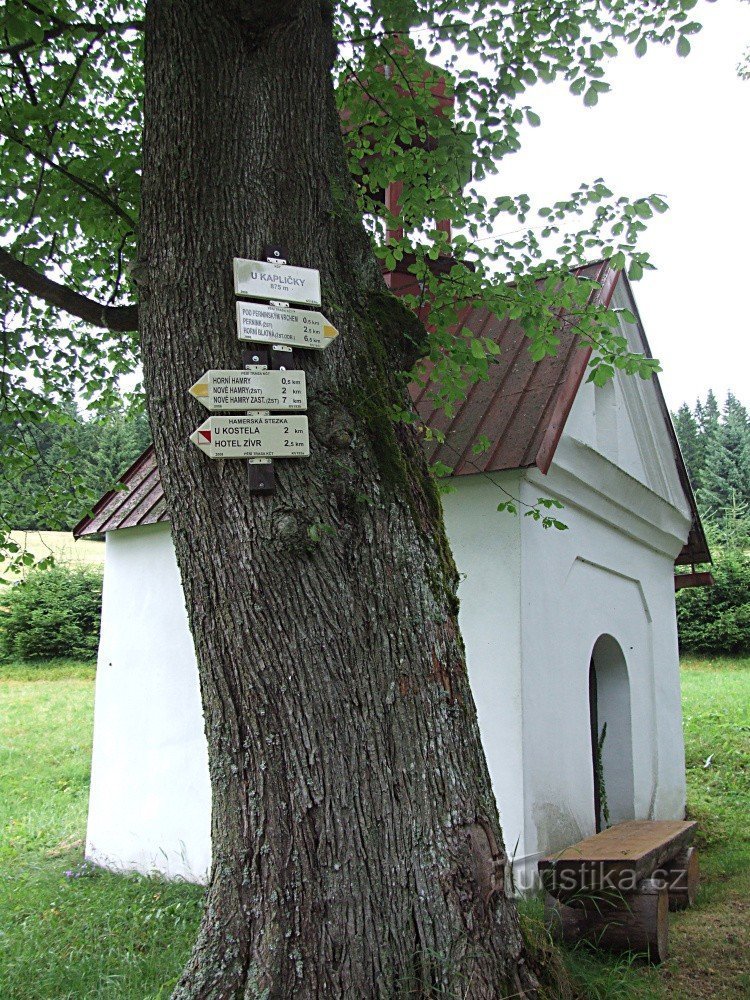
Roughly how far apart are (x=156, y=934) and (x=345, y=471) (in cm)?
362

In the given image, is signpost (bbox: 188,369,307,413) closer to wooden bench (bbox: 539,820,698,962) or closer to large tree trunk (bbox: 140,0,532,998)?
large tree trunk (bbox: 140,0,532,998)

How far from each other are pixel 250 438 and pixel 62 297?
5.48ft

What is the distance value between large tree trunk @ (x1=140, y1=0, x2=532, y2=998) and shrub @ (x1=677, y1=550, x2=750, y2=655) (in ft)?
62.8

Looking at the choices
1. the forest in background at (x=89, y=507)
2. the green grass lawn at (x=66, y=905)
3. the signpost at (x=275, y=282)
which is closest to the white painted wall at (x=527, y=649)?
the green grass lawn at (x=66, y=905)

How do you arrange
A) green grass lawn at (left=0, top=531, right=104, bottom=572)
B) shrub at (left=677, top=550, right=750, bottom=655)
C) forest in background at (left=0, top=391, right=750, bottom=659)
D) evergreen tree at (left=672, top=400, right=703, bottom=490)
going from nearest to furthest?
forest in background at (left=0, top=391, right=750, bottom=659), shrub at (left=677, top=550, right=750, bottom=655), green grass lawn at (left=0, top=531, right=104, bottom=572), evergreen tree at (left=672, top=400, right=703, bottom=490)

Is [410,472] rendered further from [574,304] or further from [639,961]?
[639,961]

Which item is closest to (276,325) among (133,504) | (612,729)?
(133,504)

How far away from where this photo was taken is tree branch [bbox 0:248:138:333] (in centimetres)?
397

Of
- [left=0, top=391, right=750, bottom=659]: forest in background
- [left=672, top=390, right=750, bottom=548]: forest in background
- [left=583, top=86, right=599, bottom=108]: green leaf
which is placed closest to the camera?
[left=583, top=86, right=599, bottom=108]: green leaf

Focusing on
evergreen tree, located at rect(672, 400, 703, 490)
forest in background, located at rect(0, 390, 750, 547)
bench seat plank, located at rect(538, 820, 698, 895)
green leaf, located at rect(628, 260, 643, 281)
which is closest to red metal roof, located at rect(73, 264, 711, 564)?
forest in background, located at rect(0, 390, 750, 547)

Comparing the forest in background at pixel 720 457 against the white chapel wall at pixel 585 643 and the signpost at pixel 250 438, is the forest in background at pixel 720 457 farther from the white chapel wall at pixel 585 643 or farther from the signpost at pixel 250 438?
the signpost at pixel 250 438

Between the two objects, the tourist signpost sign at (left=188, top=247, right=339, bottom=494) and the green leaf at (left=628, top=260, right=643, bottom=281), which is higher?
the green leaf at (left=628, top=260, right=643, bottom=281)

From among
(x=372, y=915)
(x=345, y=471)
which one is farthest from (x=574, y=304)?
(x=372, y=915)

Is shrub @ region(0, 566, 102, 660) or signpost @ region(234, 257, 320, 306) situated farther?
shrub @ region(0, 566, 102, 660)
